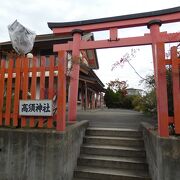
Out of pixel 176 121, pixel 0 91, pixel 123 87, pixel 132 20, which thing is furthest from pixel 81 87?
pixel 123 87

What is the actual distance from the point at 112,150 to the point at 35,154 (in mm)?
1833

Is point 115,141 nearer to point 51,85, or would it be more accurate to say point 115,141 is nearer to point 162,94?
point 162,94

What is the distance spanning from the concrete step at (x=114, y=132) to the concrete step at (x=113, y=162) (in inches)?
30.7

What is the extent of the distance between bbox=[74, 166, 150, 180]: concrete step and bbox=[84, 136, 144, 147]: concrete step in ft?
2.49

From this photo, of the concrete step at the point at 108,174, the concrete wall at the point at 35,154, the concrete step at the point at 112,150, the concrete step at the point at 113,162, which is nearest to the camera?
the concrete wall at the point at 35,154

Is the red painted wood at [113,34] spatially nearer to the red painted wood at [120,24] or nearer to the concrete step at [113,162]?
the red painted wood at [120,24]

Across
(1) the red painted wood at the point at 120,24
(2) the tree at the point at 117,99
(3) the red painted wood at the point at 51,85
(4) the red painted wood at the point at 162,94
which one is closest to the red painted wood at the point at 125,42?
(1) the red painted wood at the point at 120,24

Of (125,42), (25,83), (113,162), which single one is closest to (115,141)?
(113,162)

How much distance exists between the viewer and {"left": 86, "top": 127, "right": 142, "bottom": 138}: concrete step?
5.14 meters

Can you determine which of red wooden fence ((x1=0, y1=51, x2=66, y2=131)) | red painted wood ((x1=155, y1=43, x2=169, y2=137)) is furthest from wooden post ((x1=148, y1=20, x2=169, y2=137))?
red wooden fence ((x1=0, y1=51, x2=66, y2=131))

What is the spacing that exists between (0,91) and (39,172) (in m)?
1.84

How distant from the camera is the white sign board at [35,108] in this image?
12.1 ft

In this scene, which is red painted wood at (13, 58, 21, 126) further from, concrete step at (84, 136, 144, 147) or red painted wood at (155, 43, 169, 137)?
red painted wood at (155, 43, 169, 137)

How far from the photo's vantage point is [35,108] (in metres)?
3.77
